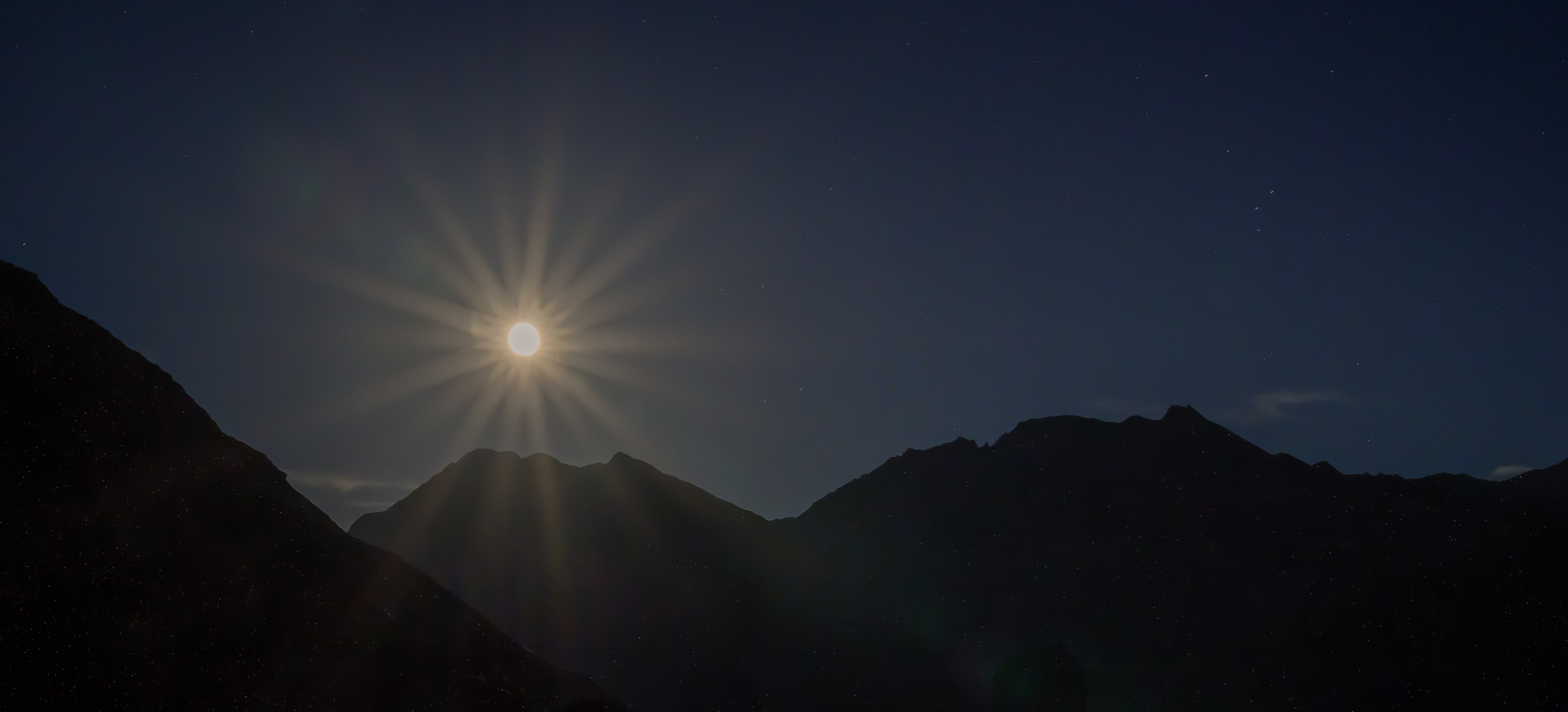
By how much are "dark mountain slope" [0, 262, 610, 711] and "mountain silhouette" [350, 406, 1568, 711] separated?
42582 millimetres

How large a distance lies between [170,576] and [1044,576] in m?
76.0

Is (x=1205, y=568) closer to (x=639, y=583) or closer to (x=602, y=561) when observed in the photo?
(x=639, y=583)

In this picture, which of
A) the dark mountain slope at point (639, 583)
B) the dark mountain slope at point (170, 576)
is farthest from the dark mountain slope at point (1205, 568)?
the dark mountain slope at point (170, 576)

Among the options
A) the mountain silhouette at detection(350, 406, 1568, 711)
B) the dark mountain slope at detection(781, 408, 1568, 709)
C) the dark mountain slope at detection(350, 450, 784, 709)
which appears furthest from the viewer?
the dark mountain slope at detection(350, 450, 784, 709)

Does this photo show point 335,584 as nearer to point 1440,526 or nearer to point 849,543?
point 849,543

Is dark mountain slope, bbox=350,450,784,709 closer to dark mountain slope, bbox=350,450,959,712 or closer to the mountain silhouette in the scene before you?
dark mountain slope, bbox=350,450,959,712

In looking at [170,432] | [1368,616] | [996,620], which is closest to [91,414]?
[170,432]

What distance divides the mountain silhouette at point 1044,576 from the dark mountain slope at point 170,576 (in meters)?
42.6

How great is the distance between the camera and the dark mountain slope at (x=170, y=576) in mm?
18984

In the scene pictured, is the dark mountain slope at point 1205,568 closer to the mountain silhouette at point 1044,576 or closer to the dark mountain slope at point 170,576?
the mountain silhouette at point 1044,576

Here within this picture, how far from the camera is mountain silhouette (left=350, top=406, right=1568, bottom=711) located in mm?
62406

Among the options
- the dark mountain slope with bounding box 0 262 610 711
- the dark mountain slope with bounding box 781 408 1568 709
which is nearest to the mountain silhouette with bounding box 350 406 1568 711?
the dark mountain slope with bounding box 781 408 1568 709

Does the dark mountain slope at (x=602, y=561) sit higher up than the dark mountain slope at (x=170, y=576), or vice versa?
the dark mountain slope at (x=602, y=561)

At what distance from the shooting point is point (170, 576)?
69.7ft
